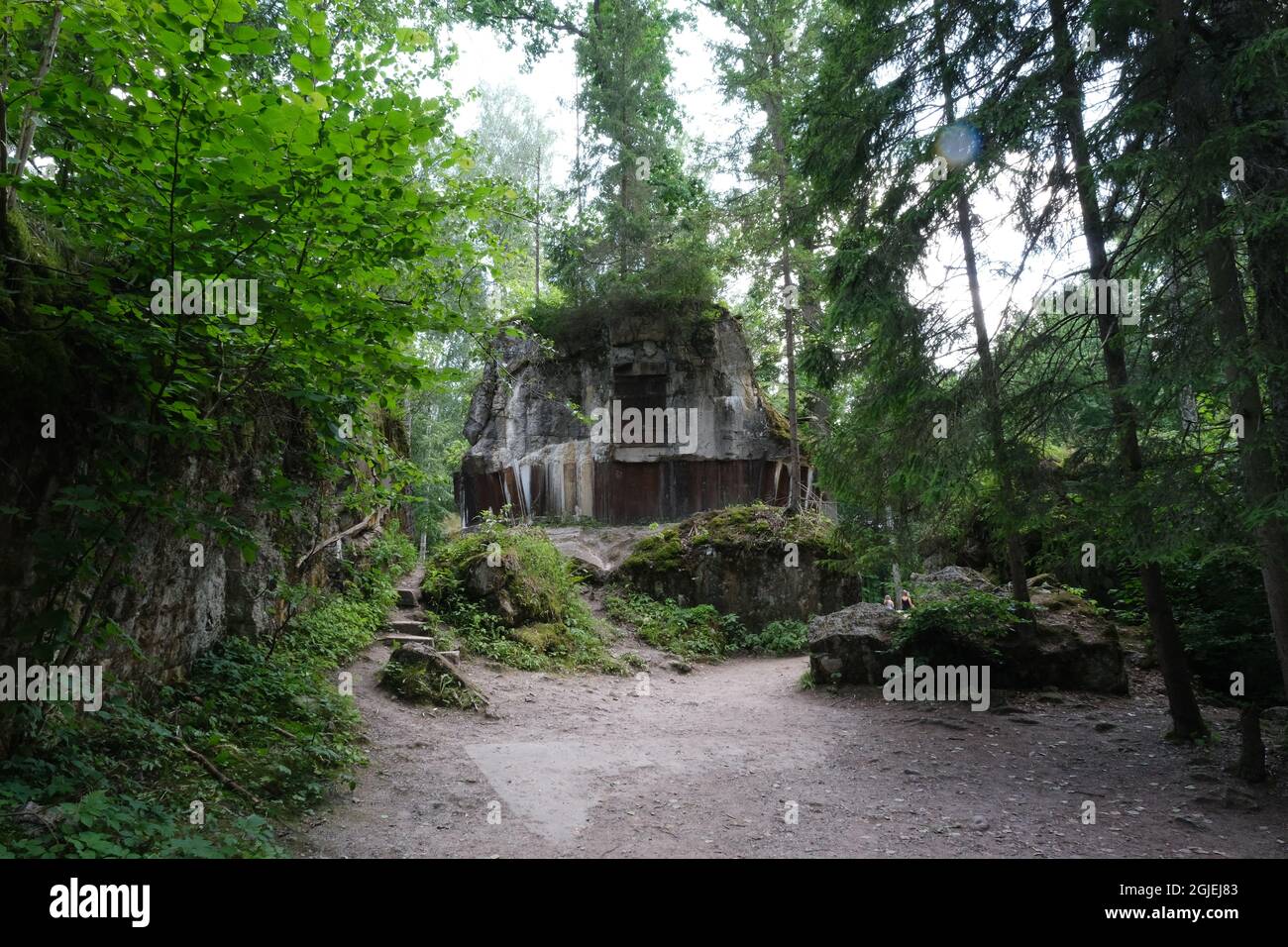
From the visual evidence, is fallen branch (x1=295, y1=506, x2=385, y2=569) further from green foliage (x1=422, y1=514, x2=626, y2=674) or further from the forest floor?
the forest floor

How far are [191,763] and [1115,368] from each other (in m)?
8.72

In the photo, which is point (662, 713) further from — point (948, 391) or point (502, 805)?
point (948, 391)

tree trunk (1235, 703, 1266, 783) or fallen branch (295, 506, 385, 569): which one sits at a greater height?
fallen branch (295, 506, 385, 569)

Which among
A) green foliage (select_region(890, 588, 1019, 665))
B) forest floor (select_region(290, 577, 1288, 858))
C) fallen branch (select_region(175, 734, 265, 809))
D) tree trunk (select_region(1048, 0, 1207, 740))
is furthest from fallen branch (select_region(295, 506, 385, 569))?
tree trunk (select_region(1048, 0, 1207, 740))

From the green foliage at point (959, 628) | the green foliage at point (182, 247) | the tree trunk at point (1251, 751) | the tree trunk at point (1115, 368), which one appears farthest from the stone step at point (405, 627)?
the tree trunk at point (1251, 751)

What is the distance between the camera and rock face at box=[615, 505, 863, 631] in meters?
15.9

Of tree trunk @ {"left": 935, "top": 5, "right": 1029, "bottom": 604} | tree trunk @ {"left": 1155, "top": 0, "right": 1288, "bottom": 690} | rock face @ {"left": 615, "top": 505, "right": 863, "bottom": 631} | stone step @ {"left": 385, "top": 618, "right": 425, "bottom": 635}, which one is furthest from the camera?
rock face @ {"left": 615, "top": 505, "right": 863, "bottom": 631}

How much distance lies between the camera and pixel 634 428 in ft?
70.8

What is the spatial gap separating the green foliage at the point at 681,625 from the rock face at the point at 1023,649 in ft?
11.4

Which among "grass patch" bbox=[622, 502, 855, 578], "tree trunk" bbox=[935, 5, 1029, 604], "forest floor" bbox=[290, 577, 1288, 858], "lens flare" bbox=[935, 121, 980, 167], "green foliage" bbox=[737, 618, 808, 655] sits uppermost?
"lens flare" bbox=[935, 121, 980, 167]

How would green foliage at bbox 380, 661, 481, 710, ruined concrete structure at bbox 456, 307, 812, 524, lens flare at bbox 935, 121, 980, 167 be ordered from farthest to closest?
ruined concrete structure at bbox 456, 307, 812, 524 < green foliage at bbox 380, 661, 481, 710 < lens flare at bbox 935, 121, 980, 167

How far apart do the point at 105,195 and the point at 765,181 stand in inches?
645

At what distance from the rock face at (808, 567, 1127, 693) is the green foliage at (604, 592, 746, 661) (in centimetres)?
346
